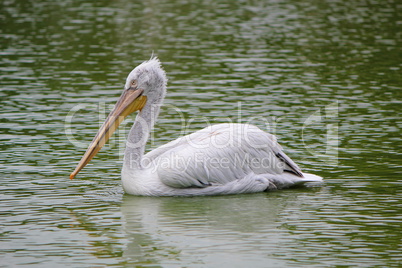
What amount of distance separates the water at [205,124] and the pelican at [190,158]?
0.12 meters

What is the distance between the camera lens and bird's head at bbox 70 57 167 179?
23.8ft

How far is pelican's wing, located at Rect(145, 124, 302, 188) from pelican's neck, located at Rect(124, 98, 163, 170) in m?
0.13

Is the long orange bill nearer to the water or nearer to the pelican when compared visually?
the pelican

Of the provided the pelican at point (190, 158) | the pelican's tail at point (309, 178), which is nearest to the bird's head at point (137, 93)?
the pelican at point (190, 158)

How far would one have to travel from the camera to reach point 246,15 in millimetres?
20969

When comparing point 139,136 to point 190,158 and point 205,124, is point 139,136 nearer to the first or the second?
point 190,158

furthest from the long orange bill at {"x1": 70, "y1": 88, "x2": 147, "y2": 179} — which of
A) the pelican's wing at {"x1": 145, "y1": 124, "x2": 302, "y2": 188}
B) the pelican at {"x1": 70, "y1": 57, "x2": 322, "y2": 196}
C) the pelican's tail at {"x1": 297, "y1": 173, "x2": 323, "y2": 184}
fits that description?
the pelican's tail at {"x1": 297, "y1": 173, "x2": 323, "y2": 184}

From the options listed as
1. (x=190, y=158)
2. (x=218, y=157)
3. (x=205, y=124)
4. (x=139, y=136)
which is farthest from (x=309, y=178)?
(x=205, y=124)

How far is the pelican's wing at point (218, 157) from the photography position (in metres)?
6.89

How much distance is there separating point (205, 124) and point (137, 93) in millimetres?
2465

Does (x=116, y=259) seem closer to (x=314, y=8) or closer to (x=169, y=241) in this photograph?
(x=169, y=241)

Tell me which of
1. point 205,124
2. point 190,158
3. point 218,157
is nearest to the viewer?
point 190,158

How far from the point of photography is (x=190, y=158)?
6898 millimetres

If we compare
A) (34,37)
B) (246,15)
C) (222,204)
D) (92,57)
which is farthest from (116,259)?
(246,15)
